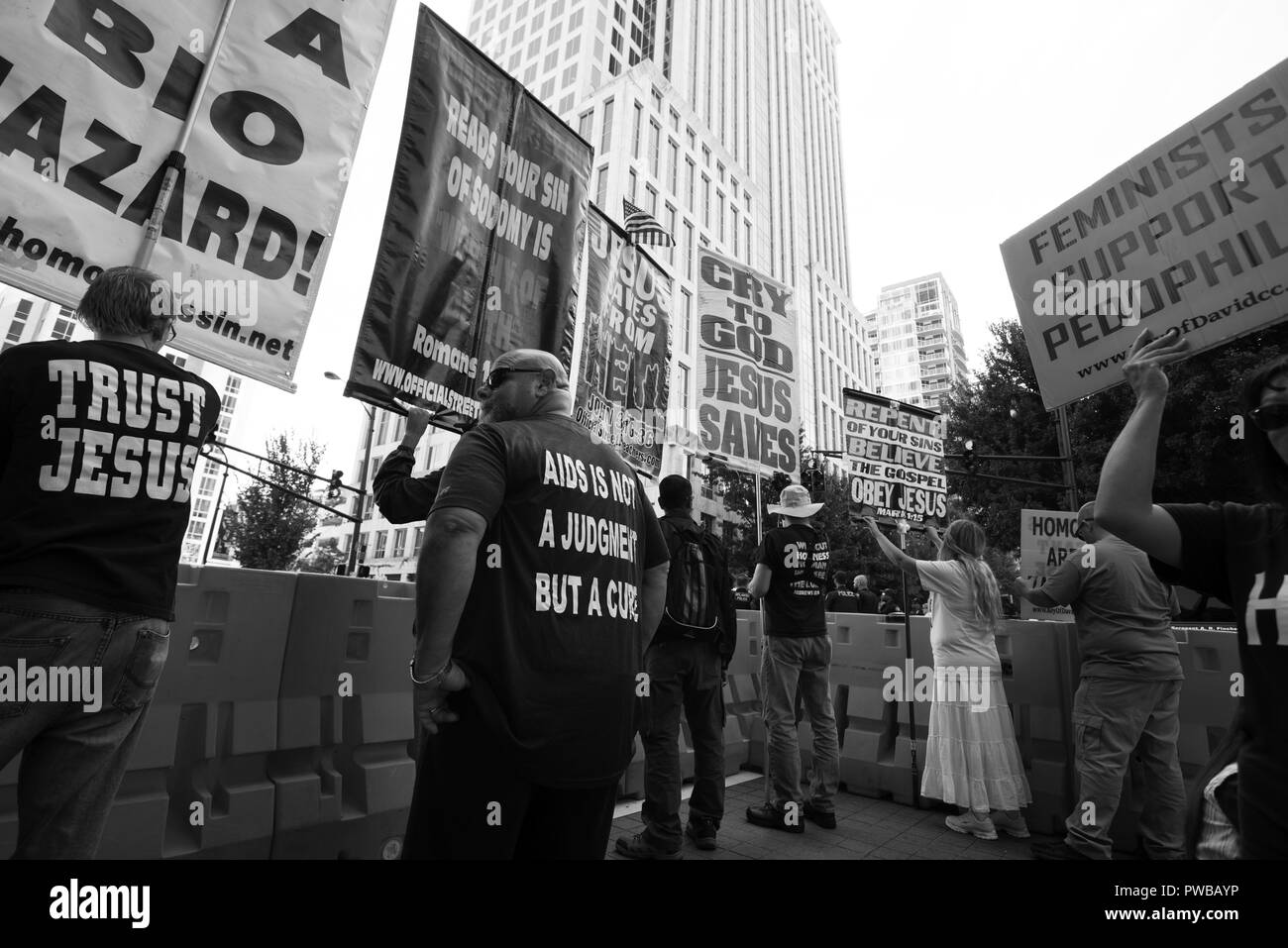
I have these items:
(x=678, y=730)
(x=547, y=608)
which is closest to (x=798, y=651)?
(x=678, y=730)

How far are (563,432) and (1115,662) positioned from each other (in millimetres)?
3905

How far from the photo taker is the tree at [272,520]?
2481cm

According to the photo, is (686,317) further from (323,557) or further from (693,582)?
(693,582)

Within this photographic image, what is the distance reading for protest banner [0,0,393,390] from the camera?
102 inches

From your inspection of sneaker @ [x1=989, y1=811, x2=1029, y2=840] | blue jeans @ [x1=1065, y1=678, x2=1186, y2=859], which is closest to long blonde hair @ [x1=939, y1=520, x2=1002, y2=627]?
blue jeans @ [x1=1065, y1=678, x2=1186, y2=859]

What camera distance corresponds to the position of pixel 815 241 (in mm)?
77312

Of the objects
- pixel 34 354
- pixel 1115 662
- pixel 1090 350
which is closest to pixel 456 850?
pixel 34 354

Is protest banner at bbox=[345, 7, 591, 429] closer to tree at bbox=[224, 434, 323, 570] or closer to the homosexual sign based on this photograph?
the homosexual sign

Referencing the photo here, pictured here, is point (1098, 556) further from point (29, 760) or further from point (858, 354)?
point (858, 354)

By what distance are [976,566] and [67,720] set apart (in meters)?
5.13

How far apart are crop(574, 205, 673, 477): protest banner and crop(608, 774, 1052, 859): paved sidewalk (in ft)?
10.2

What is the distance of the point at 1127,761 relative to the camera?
3822 mm

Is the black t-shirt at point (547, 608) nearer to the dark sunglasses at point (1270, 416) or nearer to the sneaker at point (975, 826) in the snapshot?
the dark sunglasses at point (1270, 416)

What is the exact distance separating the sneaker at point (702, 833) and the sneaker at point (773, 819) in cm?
59
